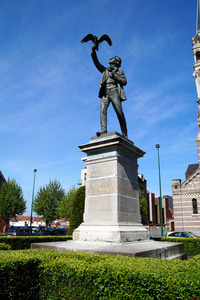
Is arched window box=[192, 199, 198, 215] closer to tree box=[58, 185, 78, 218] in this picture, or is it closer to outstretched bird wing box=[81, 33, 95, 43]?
tree box=[58, 185, 78, 218]

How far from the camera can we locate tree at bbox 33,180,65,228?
45531 mm

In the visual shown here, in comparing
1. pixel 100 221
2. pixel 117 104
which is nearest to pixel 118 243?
pixel 100 221

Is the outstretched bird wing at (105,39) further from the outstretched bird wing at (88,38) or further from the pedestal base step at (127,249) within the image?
the pedestal base step at (127,249)

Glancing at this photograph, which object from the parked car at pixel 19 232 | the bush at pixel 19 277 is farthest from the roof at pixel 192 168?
the bush at pixel 19 277

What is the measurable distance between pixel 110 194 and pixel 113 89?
4437 mm

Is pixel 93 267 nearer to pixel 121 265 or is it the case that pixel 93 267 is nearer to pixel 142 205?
pixel 121 265

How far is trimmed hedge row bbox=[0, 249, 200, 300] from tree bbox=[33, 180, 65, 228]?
4271 cm

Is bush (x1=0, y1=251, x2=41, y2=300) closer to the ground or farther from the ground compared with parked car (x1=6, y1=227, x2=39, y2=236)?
farther from the ground

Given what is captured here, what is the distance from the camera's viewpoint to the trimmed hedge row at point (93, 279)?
3213 mm

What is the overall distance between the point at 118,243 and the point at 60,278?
3121 millimetres

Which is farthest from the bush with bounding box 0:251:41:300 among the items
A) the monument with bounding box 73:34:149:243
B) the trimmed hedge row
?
the monument with bounding box 73:34:149:243

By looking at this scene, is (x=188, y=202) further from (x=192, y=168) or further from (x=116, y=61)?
(x=192, y=168)

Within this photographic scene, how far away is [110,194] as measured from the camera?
7961mm

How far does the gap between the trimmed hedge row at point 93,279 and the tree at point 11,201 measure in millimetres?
41346
